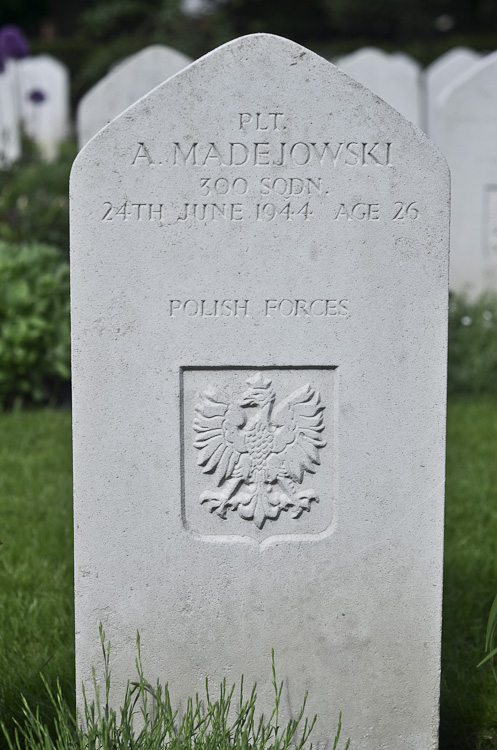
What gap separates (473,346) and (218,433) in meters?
4.22

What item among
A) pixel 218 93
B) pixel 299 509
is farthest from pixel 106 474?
pixel 218 93

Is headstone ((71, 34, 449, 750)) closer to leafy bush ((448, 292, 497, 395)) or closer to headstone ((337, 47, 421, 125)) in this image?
leafy bush ((448, 292, 497, 395))

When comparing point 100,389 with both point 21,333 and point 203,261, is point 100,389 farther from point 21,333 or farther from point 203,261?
point 21,333

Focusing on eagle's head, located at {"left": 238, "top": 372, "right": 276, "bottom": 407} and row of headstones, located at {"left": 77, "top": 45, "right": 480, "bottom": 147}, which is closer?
eagle's head, located at {"left": 238, "top": 372, "right": 276, "bottom": 407}

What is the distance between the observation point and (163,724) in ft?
7.68

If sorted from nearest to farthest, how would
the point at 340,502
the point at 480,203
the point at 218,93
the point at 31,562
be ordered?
the point at 218,93 < the point at 340,502 < the point at 31,562 < the point at 480,203

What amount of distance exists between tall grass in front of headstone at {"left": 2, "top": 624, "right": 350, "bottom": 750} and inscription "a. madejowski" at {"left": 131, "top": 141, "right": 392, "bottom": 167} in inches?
46.5

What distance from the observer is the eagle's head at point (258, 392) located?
234cm

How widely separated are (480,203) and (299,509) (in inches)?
204

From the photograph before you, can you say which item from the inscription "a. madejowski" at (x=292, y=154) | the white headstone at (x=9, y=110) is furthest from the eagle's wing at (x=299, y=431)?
the white headstone at (x=9, y=110)

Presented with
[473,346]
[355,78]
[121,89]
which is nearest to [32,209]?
[121,89]

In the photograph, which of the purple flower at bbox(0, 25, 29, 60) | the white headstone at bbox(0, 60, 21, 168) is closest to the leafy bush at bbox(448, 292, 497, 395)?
the purple flower at bbox(0, 25, 29, 60)

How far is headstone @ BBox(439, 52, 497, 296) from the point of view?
22.6 feet

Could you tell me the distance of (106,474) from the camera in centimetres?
232
